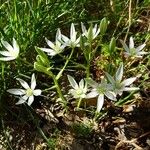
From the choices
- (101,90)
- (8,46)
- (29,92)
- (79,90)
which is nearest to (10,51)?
(8,46)

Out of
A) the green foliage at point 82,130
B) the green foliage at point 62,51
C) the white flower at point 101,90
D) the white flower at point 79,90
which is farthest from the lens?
the green foliage at point 62,51

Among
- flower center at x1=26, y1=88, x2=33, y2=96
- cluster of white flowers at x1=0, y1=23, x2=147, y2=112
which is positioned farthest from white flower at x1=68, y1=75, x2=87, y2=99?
flower center at x1=26, y1=88, x2=33, y2=96

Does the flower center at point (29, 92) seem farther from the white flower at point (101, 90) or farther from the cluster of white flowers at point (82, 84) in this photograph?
the white flower at point (101, 90)

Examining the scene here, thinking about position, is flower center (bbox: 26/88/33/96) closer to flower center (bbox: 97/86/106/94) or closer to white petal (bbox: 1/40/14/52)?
white petal (bbox: 1/40/14/52)

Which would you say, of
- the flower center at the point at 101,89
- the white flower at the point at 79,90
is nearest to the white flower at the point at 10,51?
the white flower at the point at 79,90

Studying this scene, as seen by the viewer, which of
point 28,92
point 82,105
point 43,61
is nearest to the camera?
point 43,61

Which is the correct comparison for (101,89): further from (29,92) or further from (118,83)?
(29,92)

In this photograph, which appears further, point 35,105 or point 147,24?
point 147,24

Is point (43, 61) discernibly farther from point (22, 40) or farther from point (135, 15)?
point (135, 15)

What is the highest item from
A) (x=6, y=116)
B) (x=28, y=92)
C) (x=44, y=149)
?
(x=28, y=92)

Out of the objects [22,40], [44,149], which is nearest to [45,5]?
[22,40]

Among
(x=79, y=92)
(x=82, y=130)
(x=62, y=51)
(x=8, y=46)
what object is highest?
(x=8, y=46)
